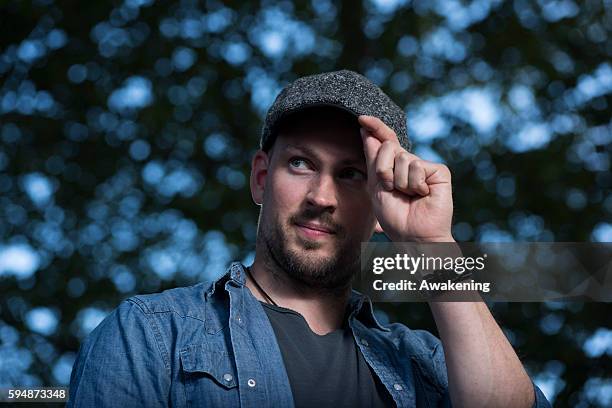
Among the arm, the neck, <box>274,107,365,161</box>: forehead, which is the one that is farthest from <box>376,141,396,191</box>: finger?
the neck

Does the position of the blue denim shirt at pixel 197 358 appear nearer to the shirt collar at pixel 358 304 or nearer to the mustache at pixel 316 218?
the shirt collar at pixel 358 304

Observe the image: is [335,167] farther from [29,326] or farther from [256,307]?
[29,326]

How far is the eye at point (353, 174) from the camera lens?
2010 mm

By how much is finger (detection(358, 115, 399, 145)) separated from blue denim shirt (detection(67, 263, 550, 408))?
18.3 inches

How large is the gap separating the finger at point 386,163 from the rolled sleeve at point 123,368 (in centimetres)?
61

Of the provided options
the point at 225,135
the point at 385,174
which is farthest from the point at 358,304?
the point at 225,135

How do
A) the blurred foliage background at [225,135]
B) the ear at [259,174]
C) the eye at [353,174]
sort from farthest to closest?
the blurred foliage background at [225,135] → the ear at [259,174] → the eye at [353,174]

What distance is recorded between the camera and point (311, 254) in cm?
198

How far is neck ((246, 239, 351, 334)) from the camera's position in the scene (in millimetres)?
2004

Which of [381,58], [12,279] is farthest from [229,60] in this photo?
[12,279]

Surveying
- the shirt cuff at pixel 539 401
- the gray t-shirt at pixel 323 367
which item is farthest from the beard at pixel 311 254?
the shirt cuff at pixel 539 401

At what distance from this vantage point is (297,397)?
178 cm

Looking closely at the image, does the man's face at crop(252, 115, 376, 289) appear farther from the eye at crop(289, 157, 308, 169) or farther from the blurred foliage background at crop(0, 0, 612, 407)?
the blurred foliage background at crop(0, 0, 612, 407)

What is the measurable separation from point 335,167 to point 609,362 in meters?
3.47
